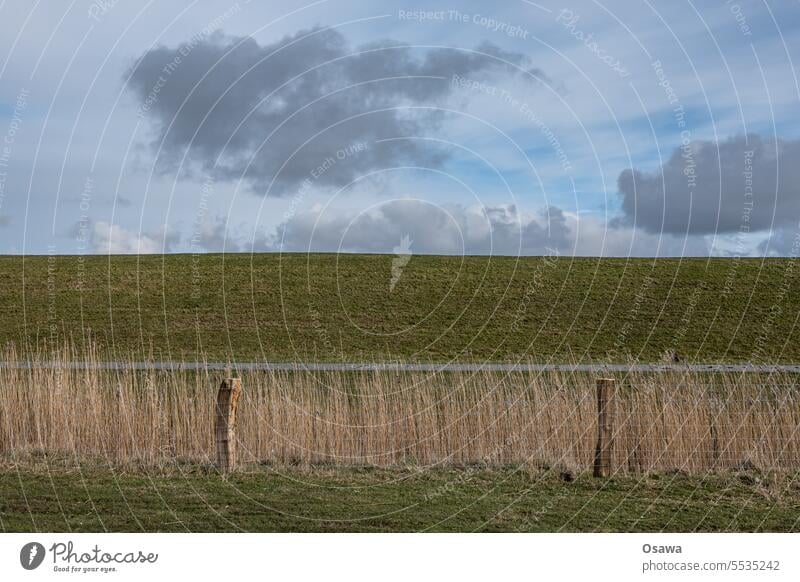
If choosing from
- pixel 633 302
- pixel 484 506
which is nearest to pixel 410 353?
pixel 633 302

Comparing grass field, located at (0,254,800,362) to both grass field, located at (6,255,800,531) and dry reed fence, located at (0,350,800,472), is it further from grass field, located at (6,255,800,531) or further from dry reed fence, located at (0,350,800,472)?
dry reed fence, located at (0,350,800,472)

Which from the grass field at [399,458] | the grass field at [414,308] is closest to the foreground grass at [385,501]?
the grass field at [399,458]

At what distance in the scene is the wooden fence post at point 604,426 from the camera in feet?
34.1

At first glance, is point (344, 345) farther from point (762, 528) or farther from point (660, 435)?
point (762, 528)

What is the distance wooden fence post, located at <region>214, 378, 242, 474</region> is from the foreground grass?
27 centimetres

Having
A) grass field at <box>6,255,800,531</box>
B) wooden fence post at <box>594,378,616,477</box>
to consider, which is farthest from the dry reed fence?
wooden fence post at <box>594,378,616,477</box>

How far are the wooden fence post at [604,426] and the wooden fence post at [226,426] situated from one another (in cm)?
440

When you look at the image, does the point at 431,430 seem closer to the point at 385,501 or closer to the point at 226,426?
the point at 385,501

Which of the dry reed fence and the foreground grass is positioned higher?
the dry reed fence

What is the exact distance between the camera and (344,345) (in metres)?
32.7

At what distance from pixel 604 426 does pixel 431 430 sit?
224cm

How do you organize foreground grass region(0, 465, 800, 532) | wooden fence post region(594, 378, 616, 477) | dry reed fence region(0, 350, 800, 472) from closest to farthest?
foreground grass region(0, 465, 800, 532) < wooden fence post region(594, 378, 616, 477) < dry reed fence region(0, 350, 800, 472)

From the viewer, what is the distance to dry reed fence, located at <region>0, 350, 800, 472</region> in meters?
10.9

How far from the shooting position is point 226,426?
1055cm
